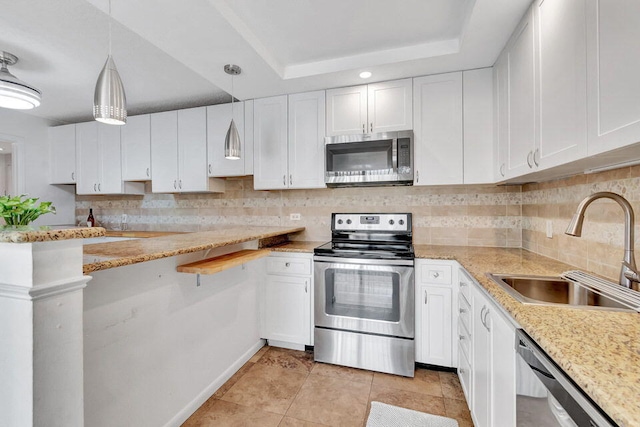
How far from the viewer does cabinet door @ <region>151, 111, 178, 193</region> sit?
122 inches

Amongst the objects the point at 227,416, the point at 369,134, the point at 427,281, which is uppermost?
the point at 369,134

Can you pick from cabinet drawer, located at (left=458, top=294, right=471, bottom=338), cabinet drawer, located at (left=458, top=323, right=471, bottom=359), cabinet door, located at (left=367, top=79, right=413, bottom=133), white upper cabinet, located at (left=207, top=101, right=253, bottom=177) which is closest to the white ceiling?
cabinet door, located at (left=367, top=79, right=413, bottom=133)

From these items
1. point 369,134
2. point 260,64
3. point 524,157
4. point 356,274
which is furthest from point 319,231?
point 524,157

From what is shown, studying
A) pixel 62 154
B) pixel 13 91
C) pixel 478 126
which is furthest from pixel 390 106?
pixel 62 154

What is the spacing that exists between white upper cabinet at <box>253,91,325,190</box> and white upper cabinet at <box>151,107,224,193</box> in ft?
2.04

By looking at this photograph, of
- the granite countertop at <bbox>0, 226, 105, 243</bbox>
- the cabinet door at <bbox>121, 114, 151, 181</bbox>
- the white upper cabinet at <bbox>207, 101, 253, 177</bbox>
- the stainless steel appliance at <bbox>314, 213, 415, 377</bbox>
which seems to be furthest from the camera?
the cabinet door at <bbox>121, 114, 151, 181</bbox>

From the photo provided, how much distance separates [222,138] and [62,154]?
7.59 feet

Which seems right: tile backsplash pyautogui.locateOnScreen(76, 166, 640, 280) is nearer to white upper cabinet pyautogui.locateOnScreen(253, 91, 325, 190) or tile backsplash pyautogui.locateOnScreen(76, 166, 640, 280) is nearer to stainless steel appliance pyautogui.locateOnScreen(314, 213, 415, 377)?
white upper cabinet pyautogui.locateOnScreen(253, 91, 325, 190)

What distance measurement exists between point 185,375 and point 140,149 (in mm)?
2619

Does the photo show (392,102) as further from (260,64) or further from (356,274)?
(356,274)

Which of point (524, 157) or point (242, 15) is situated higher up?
point (242, 15)

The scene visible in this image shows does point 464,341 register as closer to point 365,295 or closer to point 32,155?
point 365,295

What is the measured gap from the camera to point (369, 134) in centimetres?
241

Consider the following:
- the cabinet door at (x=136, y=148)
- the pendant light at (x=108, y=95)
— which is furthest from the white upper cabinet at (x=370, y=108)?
the cabinet door at (x=136, y=148)
